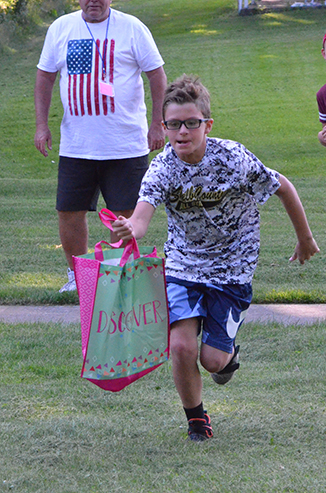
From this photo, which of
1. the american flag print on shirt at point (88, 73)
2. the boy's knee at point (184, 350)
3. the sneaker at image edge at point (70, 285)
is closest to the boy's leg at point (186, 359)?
the boy's knee at point (184, 350)

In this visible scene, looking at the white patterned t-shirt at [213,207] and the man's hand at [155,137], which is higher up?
the white patterned t-shirt at [213,207]

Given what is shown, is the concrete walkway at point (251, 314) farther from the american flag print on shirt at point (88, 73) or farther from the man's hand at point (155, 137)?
the american flag print on shirt at point (88, 73)

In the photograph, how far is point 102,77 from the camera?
4.87 metres

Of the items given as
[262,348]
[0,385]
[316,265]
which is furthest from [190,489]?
[316,265]

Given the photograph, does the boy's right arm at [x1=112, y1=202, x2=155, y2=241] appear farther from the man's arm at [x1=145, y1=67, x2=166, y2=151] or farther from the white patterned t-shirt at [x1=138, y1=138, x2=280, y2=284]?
the man's arm at [x1=145, y1=67, x2=166, y2=151]

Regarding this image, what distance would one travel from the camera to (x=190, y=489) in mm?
2703

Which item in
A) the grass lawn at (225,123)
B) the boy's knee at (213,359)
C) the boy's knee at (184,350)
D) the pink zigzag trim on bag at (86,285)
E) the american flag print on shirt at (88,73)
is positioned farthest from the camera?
the grass lawn at (225,123)

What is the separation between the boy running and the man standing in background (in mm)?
1678

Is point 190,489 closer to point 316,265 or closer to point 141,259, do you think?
point 141,259

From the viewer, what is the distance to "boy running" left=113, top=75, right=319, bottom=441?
312 centimetres

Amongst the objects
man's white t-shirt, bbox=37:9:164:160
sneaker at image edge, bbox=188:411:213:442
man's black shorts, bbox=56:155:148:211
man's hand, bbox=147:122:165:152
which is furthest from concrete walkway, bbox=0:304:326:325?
sneaker at image edge, bbox=188:411:213:442

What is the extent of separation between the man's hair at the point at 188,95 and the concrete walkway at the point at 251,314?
2041mm

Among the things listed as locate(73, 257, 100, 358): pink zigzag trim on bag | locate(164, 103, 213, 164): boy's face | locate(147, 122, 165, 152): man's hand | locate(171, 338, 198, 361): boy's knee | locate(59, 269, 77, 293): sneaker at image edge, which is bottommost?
locate(59, 269, 77, 293): sneaker at image edge

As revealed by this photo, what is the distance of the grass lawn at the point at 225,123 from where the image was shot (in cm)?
621
